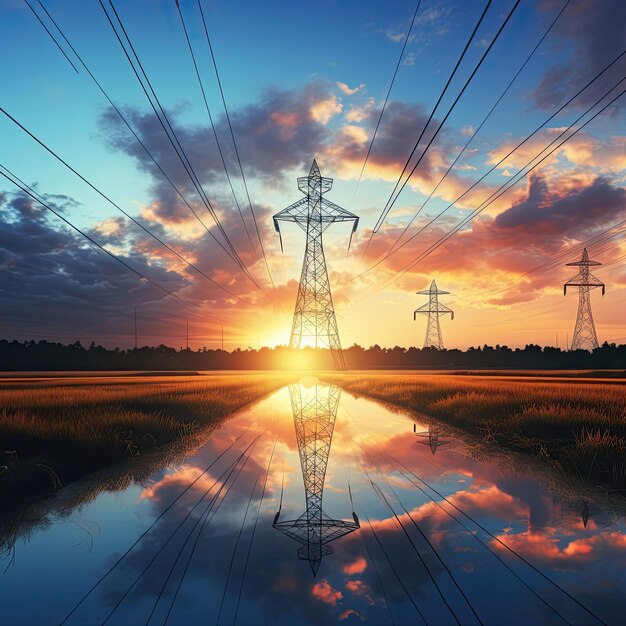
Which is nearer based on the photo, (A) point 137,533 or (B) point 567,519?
(A) point 137,533

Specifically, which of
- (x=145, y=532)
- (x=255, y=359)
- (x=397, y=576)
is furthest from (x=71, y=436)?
(x=255, y=359)

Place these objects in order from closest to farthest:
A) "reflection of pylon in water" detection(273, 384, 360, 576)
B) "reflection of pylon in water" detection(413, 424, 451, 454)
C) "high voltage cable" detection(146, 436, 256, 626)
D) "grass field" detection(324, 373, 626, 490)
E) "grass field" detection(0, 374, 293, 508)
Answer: "high voltage cable" detection(146, 436, 256, 626)
"reflection of pylon in water" detection(273, 384, 360, 576)
"grass field" detection(0, 374, 293, 508)
"grass field" detection(324, 373, 626, 490)
"reflection of pylon in water" detection(413, 424, 451, 454)

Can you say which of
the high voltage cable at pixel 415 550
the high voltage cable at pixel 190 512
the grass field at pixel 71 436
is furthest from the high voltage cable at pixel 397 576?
the grass field at pixel 71 436

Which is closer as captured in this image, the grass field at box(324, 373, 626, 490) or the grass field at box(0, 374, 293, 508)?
the grass field at box(0, 374, 293, 508)

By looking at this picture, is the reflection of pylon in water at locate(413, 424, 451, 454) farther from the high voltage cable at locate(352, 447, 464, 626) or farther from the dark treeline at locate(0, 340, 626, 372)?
the dark treeline at locate(0, 340, 626, 372)

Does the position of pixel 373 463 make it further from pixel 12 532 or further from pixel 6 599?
pixel 6 599

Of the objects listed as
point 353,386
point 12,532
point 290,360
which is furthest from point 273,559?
point 290,360

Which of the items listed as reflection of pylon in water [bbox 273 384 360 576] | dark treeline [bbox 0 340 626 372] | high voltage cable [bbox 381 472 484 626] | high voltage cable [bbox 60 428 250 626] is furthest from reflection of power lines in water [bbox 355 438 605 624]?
dark treeline [bbox 0 340 626 372]
